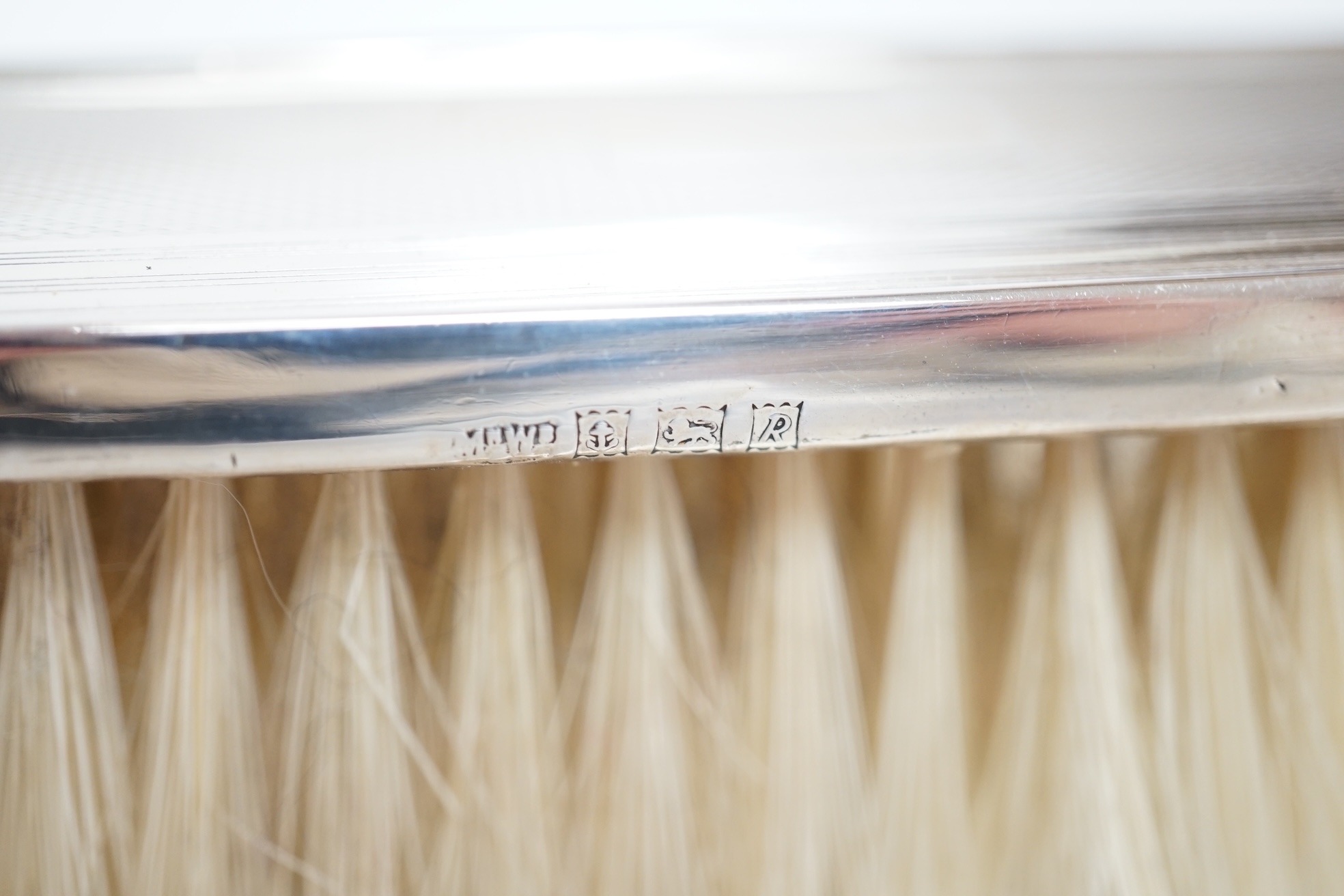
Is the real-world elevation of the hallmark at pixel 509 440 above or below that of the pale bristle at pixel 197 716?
above

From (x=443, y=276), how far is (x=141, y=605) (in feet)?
0.69

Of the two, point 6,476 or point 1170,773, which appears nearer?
point 6,476

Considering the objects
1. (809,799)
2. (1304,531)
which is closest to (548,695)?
(809,799)

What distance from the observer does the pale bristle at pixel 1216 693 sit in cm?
39

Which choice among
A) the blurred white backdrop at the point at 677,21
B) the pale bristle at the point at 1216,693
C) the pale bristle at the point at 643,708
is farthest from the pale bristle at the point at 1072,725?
the blurred white backdrop at the point at 677,21

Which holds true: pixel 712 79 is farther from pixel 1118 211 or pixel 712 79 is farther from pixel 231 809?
pixel 231 809

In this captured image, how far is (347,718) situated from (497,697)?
0.06 m

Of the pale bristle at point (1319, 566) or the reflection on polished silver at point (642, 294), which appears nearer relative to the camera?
the reflection on polished silver at point (642, 294)

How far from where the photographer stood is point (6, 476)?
27 cm

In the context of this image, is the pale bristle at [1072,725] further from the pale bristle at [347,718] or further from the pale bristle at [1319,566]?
the pale bristle at [347,718]

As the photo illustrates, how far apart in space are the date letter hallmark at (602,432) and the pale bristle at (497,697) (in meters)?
→ 0.07

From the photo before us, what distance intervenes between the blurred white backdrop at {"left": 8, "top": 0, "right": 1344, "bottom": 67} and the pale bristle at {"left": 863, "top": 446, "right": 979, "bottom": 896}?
249 millimetres

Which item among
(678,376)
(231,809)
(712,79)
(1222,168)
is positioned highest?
(712,79)

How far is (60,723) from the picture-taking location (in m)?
0.36
